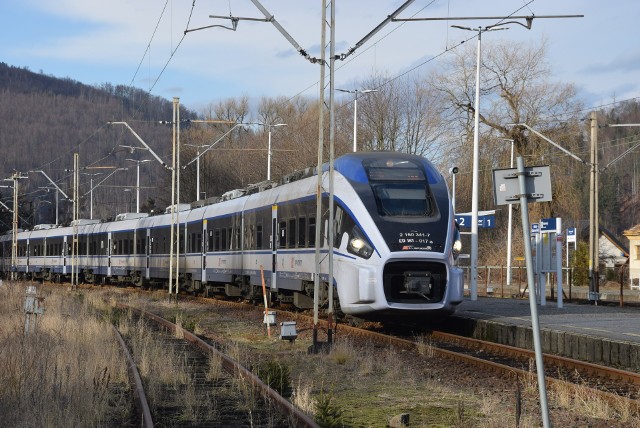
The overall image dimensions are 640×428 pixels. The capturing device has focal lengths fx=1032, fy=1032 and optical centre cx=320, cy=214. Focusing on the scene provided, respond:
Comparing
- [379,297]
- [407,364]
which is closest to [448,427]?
[407,364]

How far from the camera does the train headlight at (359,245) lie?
20.5m

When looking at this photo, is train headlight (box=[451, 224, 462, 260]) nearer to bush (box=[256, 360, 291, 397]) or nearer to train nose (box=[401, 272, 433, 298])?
train nose (box=[401, 272, 433, 298])

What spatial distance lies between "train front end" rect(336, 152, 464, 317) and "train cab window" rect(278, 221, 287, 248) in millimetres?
5331

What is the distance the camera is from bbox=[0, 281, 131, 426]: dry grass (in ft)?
34.5

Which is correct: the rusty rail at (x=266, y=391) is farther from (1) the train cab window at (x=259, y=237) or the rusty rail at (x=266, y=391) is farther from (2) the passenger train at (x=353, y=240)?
(1) the train cab window at (x=259, y=237)

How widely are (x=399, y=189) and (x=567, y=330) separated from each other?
444cm

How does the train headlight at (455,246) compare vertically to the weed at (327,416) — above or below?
above

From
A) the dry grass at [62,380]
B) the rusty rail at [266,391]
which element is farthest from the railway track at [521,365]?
the dry grass at [62,380]

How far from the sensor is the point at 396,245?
20.3m

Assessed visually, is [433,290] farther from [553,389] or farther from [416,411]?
[416,411]

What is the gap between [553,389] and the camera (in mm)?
13125

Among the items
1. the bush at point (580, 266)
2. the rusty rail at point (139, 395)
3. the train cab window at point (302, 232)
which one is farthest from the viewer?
the bush at point (580, 266)

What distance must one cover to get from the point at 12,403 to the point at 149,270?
3713 centimetres

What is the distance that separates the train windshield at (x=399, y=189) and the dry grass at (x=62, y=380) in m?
6.13
